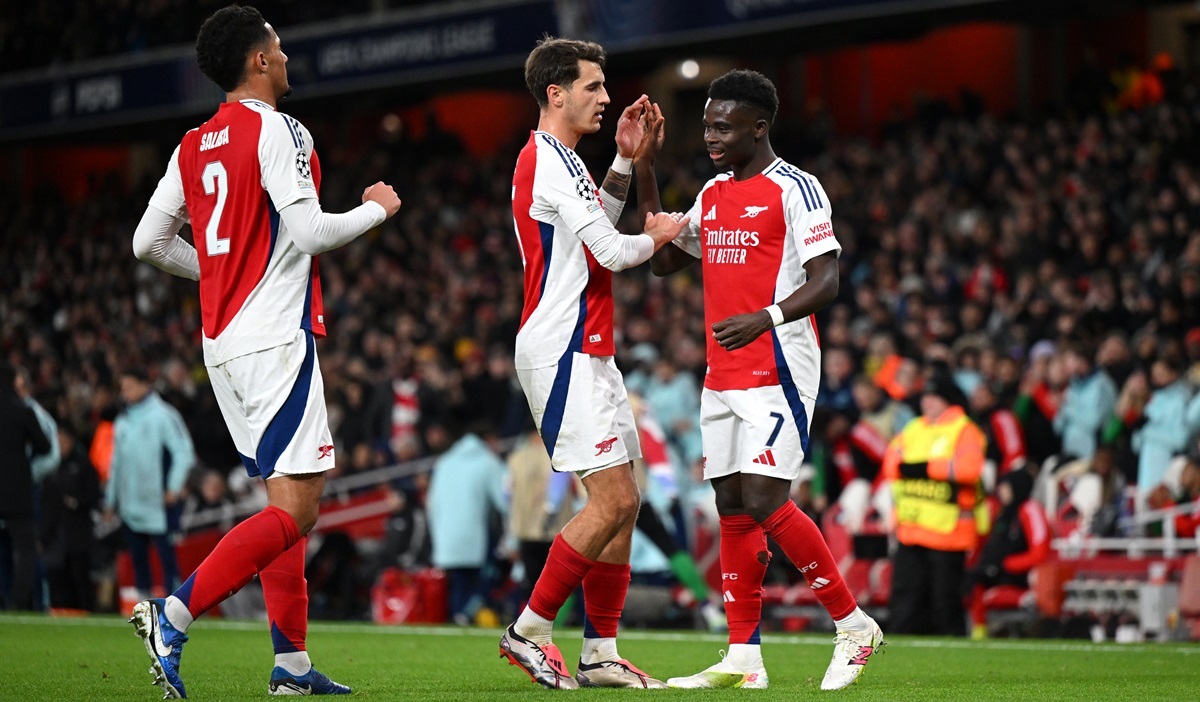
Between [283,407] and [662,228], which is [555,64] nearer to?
[662,228]

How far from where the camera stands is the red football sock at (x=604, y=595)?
6359 mm

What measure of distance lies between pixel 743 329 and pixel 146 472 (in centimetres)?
968

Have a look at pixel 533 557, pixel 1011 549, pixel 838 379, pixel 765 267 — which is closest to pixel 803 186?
pixel 765 267

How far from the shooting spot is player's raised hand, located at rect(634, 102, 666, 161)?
21.5 ft

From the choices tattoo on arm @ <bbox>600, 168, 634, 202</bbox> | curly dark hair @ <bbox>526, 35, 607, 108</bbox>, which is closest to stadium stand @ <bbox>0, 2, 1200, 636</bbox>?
tattoo on arm @ <bbox>600, 168, 634, 202</bbox>

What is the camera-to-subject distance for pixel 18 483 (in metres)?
12.9

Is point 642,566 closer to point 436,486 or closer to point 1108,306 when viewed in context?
point 436,486

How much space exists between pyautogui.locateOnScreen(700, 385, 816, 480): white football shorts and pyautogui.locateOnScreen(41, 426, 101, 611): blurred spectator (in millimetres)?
10136

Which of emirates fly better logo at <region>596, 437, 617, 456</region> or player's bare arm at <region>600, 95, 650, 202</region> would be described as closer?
emirates fly better logo at <region>596, 437, 617, 456</region>

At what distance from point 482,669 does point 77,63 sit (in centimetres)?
2502

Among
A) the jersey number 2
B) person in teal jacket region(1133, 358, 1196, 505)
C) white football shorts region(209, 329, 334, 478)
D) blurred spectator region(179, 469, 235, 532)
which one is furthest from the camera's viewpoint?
blurred spectator region(179, 469, 235, 532)

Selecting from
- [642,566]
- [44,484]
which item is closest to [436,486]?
[642,566]

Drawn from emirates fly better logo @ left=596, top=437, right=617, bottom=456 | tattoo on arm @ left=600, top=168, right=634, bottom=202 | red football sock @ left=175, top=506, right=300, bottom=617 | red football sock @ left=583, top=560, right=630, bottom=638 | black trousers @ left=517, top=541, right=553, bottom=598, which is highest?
tattoo on arm @ left=600, top=168, right=634, bottom=202

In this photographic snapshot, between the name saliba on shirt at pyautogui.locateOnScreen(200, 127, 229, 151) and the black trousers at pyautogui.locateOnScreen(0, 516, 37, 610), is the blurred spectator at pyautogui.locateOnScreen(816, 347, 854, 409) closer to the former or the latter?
the black trousers at pyautogui.locateOnScreen(0, 516, 37, 610)
